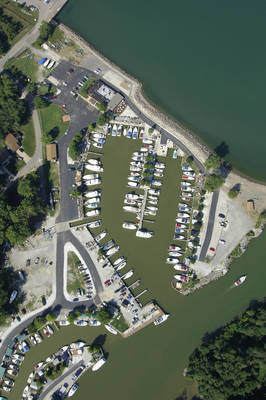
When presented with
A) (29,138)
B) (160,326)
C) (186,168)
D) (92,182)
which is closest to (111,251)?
(92,182)

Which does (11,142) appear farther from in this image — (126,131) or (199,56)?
(199,56)

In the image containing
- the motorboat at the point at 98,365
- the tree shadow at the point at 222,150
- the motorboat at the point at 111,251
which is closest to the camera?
the motorboat at the point at 98,365

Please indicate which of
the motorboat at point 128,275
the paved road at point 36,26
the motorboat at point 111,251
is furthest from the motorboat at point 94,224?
the paved road at point 36,26

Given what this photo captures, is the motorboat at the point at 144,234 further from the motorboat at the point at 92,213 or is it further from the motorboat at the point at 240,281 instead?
the motorboat at the point at 240,281

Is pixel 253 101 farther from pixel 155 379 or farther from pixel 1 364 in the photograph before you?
pixel 1 364

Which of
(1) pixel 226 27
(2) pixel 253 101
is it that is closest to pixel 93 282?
(2) pixel 253 101
